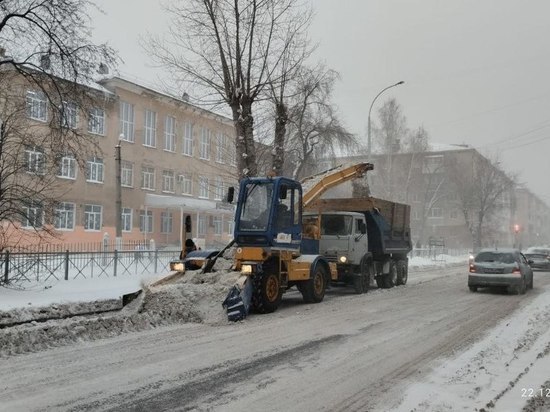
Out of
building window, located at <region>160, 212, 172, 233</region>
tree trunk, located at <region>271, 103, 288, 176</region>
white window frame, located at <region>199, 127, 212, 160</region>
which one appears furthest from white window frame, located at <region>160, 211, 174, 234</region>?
tree trunk, located at <region>271, 103, 288, 176</region>

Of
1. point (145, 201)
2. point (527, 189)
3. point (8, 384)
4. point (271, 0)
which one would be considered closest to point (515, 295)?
point (271, 0)

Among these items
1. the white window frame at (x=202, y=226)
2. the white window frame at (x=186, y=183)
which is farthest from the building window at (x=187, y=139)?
the white window frame at (x=202, y=226)

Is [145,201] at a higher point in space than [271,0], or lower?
lower

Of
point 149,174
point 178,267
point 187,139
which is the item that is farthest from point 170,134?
point 178,267

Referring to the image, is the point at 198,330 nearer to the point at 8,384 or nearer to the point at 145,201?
the point at 8,384

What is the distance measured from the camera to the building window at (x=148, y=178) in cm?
4254

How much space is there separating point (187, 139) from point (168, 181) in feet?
14.7

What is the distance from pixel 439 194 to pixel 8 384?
6361cm

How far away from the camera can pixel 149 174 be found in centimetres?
4331

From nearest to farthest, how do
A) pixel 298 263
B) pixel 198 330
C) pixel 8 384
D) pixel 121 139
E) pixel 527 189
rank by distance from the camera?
pixel 8 384 < pixel 198 330 < pixel 298 263 < pixel 121 139 < pixel 527 189

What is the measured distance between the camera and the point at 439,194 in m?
65.8

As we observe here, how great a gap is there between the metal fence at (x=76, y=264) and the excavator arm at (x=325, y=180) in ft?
24.1

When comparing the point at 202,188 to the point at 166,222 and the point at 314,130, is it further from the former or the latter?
the point at 314,130

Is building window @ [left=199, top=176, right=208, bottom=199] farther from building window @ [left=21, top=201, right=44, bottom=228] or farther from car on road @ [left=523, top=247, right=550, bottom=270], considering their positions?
building window @ [left=21, top=201, right=44, bottom=228]
